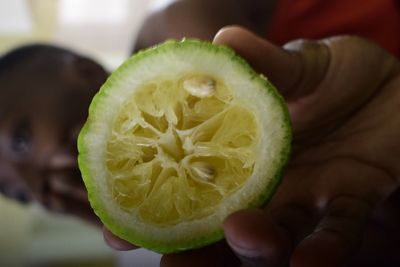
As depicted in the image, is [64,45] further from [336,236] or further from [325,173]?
[336,236]

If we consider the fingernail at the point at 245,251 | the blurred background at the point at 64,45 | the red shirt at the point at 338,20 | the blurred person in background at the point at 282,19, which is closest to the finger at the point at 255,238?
the fingernail at the point at 245,251

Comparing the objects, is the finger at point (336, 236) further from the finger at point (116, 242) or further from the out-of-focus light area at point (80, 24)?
the out-of-focus light area at point (80, 24)

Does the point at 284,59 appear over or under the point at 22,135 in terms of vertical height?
over

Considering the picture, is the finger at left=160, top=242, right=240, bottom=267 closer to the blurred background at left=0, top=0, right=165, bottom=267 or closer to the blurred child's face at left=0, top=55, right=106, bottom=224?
the blurred child's face at left=0, top=55, right=106, bottom=224

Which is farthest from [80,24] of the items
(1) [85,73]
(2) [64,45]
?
(1) [85,73]

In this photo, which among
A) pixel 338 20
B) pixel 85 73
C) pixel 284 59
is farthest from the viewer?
pixel 85 73

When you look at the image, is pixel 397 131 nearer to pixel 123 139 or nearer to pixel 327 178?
pixel 327 178
